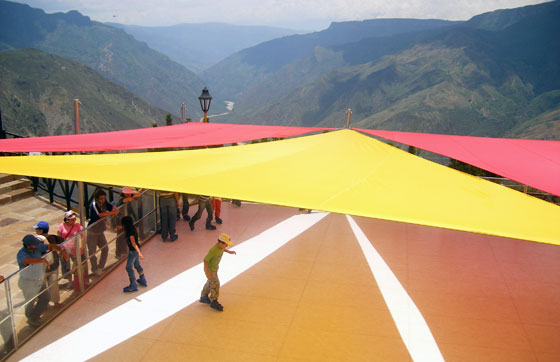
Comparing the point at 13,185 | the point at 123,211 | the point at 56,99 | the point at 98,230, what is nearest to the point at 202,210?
the point at 123,211

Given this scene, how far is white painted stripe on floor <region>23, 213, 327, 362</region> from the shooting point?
5457 mm

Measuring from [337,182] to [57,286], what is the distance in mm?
4698

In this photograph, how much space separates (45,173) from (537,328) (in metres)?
7.69

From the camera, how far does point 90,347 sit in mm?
5527

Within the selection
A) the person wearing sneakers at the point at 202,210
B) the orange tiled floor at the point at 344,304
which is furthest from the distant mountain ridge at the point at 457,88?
the person wearing sneakers at the point at 202,210

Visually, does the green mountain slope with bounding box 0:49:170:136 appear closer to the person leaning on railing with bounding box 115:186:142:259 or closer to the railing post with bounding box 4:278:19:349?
the person leaning on railing with bounding box 115:186:142:259

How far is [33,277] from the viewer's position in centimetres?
564

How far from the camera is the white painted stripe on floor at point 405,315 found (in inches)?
225

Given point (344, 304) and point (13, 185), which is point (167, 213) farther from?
point (13, 185)

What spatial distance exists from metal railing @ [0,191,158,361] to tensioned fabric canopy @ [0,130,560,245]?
1533mm

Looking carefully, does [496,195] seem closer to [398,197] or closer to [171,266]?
[398,197]

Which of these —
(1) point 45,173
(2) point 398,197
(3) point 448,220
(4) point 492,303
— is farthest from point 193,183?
(4) point 492,303

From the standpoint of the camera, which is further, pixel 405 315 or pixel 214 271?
pixel 405 315

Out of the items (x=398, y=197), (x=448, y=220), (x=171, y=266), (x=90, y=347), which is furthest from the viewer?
(x=171, y=266)
